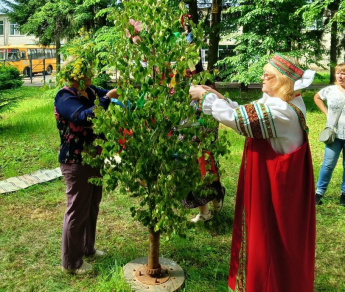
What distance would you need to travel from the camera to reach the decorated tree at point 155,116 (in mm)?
2369

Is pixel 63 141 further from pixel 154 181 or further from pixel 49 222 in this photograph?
pixel 49 222

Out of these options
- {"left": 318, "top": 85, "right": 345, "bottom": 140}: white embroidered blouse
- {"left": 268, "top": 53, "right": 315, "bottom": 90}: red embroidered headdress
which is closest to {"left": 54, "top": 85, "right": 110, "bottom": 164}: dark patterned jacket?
{"left": 268, "top": 53, "right": 315, "bottom": 90}: red embroidered headdress

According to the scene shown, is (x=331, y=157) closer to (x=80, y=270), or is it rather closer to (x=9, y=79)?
(x=80, y=270)

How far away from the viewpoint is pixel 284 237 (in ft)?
8.15

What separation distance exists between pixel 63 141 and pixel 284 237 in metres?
1.74

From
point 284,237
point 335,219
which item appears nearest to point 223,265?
point 284,237

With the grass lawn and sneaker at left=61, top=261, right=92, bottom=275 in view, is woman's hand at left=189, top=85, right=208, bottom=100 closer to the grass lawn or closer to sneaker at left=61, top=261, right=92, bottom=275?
the grass lawn

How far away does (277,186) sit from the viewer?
244cm

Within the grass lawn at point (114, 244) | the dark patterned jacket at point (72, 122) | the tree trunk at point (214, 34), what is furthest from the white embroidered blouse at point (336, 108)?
the tree trunk at point (214, 34)

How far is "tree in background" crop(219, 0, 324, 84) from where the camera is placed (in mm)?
12359

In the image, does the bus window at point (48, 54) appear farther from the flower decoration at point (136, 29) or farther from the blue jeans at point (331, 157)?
the flower decoration at point (136, 29)

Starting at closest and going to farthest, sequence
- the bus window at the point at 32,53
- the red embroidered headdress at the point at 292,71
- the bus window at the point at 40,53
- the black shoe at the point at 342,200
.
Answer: the red embroidered headdress at the point at 292,71, the black shoe at the point at 342,200, the bus window at the point at 32,53, the bus window at the point at 40,53

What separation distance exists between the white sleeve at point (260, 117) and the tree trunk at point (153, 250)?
3.49 ft

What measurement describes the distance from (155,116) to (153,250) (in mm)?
1078
